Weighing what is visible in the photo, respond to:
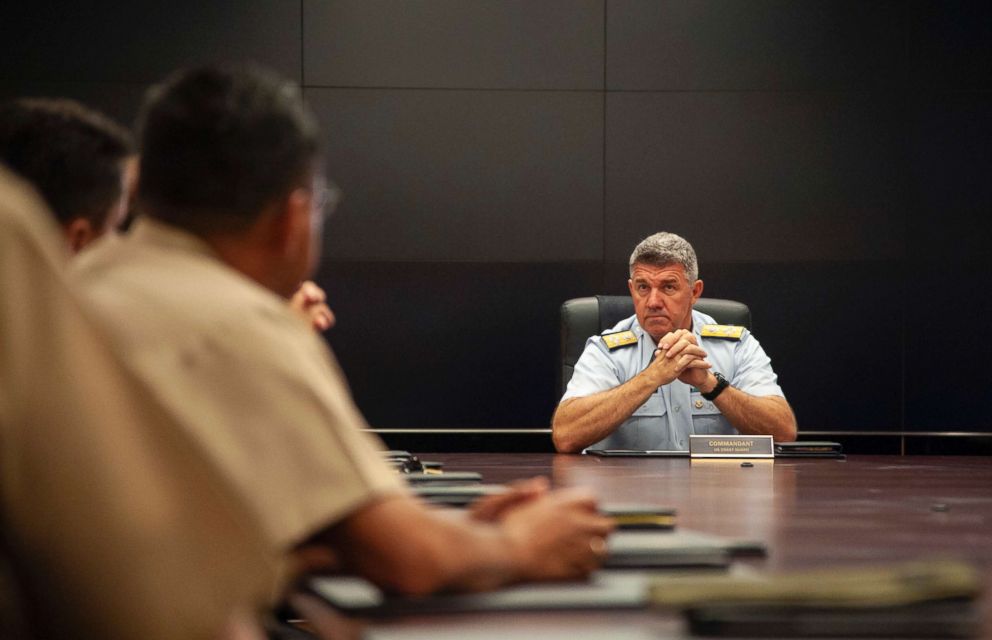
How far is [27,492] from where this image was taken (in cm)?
85

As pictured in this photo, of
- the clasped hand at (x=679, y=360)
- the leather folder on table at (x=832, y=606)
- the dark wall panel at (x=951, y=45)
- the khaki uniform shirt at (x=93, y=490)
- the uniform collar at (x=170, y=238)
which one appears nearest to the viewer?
the khaki uniform shirt at (x=93, y=490)

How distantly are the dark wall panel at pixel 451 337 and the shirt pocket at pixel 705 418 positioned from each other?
120 cm

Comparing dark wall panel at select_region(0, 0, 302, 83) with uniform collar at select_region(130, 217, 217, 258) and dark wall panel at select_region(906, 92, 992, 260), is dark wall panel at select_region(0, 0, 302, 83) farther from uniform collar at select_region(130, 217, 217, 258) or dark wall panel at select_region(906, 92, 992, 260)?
uniform collar at select_region(130, 217, 217, 258)

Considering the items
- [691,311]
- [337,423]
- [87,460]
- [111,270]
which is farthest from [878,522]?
[691,311]

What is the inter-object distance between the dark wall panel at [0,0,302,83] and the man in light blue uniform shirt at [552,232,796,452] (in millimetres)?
1943

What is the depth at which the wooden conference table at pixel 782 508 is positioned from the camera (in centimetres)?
116

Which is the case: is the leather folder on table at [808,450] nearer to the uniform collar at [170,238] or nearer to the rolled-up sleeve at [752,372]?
the rolled-up sleeve at [752,372]

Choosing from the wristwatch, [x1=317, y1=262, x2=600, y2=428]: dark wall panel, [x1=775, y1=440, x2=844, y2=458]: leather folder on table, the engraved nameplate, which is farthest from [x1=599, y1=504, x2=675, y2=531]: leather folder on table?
[x1=317, y1=262, x2=600, y2=428]: dark wall panel

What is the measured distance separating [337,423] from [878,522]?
1.13 meters

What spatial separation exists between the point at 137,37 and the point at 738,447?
3.21m

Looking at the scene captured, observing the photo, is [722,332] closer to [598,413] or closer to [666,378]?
[666,378]

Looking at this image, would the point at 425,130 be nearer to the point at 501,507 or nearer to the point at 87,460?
the point at 501,507

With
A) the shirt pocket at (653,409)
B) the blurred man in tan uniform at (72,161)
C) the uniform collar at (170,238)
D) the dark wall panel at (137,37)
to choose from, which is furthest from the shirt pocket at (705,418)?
the uniform collar at (170,238)

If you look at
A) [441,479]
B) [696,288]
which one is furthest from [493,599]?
[696,288]
